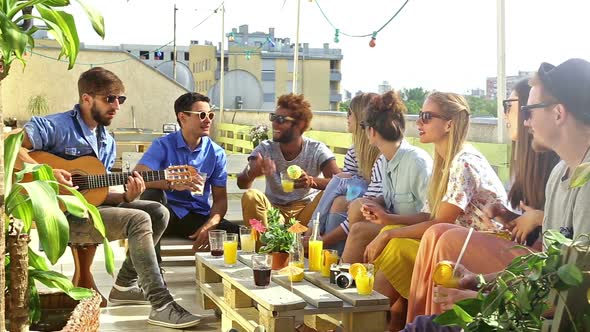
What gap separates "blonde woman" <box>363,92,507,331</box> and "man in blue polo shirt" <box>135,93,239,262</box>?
52.0 inches

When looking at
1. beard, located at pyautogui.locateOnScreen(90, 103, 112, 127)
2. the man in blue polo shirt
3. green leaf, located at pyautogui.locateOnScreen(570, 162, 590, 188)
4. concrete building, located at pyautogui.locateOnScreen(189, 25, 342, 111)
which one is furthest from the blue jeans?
Answer: concrete building, located at pyautogui.locateOnScreen(189, 25, 342, 111)

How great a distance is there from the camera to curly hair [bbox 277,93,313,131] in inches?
191

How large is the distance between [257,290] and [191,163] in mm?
1620

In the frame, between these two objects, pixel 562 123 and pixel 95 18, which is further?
pixel 562 123

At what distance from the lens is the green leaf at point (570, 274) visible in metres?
1.10

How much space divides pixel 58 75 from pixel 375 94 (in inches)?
361

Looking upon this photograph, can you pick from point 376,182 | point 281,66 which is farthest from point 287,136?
point 281,66

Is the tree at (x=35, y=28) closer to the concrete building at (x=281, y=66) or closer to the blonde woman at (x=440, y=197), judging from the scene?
the blonde woman at (x=440, y=197)

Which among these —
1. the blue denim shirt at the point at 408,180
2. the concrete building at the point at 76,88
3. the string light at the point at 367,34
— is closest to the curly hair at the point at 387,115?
the blue denim shirt at the point at 408,180

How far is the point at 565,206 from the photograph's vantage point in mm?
2410

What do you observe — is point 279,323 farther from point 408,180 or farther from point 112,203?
point 112,203

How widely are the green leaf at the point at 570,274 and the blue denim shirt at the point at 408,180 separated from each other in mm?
2597

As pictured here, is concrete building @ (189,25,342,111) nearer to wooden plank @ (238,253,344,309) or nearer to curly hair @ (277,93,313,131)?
curly hair @ (277,93,313,131)

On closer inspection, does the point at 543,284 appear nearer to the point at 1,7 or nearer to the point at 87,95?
the point at 1,7
